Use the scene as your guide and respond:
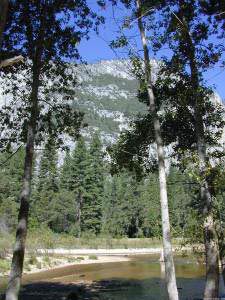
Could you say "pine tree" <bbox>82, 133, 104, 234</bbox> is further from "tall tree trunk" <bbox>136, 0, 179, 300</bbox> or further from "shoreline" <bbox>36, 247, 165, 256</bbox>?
"tall tree trunk" <bbox>136, 0, 179, 300</bbox>

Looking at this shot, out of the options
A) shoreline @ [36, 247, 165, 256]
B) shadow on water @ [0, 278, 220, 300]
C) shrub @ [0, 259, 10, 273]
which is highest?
shoreline @ [36, 247, 165, 256]

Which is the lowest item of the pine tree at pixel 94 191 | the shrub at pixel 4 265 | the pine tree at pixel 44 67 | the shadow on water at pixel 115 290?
the shadow on water at pixel 115 290

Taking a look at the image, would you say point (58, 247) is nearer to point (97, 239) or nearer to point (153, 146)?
point (97, 239)

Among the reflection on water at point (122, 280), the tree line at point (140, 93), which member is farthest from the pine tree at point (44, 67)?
the reflection on water at point (122, 280)

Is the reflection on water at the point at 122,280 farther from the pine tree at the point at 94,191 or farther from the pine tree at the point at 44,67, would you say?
the pine tree at the point at 94,191

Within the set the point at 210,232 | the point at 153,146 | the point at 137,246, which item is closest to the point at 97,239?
the point at 137,246

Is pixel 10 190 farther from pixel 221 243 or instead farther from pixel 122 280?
pixel 221 243

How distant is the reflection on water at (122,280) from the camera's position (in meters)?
26.0

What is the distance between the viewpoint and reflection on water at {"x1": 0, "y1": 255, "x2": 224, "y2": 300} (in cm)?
2595

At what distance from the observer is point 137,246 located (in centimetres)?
7475

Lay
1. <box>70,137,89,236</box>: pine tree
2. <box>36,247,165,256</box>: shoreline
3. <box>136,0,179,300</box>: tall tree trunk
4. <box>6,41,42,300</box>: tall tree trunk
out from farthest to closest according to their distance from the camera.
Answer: <box>70,137,89,236</box>: pine tree < <box>36,247,165,256</box>: shoreline < <box>6,41,42,300</box>: tall tree trunk < <box>136,0,179,300</box>: tall tree trunk

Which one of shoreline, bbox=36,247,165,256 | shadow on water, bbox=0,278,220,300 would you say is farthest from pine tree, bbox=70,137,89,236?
shadow on water, bbox=0,278,220,300

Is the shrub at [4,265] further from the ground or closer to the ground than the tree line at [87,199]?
closer to the ground

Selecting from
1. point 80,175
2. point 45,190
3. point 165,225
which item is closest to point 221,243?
point 165,225
